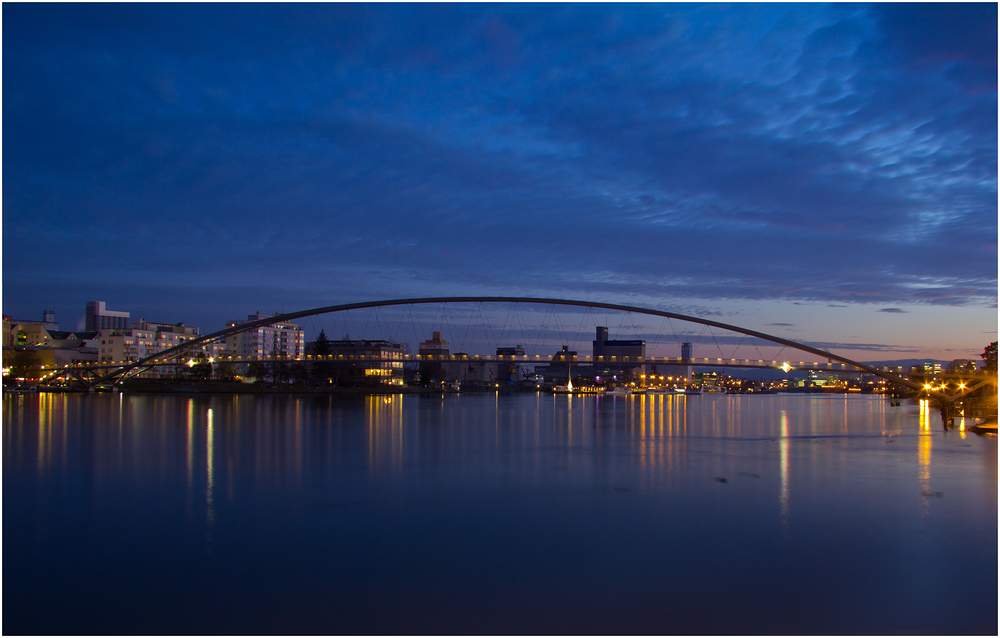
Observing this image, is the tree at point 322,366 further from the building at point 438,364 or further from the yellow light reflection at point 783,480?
the yellow light reflection at point 783,480

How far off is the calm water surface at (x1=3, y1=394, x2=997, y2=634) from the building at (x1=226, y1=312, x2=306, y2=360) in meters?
122

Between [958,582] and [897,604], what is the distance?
4.87 ft

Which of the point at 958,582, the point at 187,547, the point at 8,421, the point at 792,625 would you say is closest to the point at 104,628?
the point at 187,547

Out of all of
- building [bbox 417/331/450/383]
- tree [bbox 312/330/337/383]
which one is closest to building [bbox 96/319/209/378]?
tree [bbox 312/330/337/383]

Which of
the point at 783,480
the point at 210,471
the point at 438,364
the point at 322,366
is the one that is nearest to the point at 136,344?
the point at 322,366

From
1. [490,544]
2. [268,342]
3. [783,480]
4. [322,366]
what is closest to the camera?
[490,544]

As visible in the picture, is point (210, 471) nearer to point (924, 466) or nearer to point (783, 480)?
point (783, 480)

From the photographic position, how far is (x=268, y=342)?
464ft

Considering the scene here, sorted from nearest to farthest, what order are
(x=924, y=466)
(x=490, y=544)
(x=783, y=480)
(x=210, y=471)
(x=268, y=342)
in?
(x=490, y=544) < (x=783, y=480) < (x=210, y=471) < (x=924, y=466) < (x=268, y=342)

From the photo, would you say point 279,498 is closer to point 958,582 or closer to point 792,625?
point 792,625

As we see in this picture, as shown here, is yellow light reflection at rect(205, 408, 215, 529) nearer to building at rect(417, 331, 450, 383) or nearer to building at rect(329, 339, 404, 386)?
building at rect(329, 339, 404, 386)

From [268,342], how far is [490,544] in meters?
141

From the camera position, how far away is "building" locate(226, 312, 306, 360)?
13688cm

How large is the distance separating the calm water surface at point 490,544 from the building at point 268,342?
121567mm
